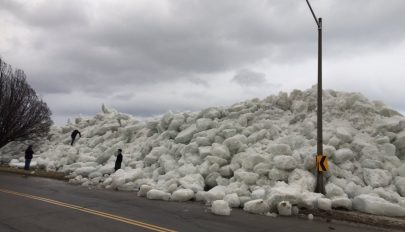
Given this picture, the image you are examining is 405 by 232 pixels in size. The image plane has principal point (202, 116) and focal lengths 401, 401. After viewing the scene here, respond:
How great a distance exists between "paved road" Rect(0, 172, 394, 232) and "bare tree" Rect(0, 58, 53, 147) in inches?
773

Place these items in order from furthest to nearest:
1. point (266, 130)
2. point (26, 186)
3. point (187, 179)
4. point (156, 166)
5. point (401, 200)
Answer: point (156, 166) < point (266, 130) < point (26, 186) < point (187, 179) < point (401, 200)

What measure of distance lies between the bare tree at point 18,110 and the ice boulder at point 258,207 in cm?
2588

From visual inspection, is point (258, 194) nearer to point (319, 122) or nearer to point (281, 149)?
point (281, 149)

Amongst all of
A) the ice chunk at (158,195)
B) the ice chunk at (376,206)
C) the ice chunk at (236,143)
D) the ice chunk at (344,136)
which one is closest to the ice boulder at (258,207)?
the ice chunk at (376,206)

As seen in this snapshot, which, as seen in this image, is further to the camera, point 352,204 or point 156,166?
point 156,166

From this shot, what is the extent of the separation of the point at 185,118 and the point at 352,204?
44.0 ft

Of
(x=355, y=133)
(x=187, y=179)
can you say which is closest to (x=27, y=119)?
(x=187, y=179)

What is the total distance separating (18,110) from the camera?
32.6 meters

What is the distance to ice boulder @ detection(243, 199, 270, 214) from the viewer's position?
12.1m

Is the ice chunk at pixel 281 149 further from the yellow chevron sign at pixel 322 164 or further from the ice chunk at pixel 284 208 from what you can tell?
the ice chunk at pixel 284 208

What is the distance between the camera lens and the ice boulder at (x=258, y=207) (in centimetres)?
1212

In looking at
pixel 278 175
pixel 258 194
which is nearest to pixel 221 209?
pixel 258 194

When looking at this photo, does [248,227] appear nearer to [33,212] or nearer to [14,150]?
[33,212]

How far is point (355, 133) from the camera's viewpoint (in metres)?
17.1
